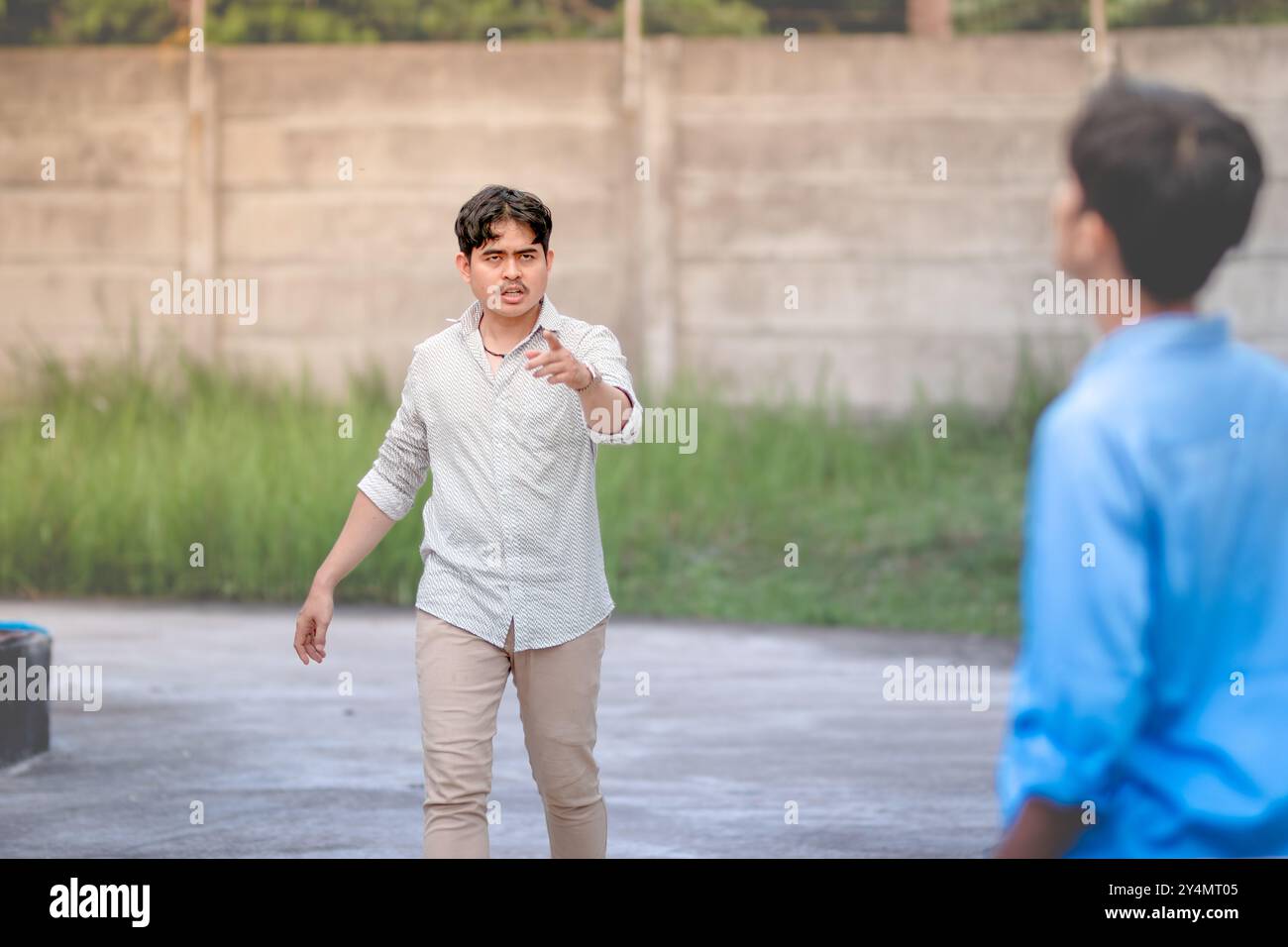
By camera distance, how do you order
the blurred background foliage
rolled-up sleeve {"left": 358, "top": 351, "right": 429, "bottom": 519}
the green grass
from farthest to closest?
the blurred background foliage
the green grass
rolled-up sleeve {"left": 358, "top": 351, "right": 429, "bottom": 519}

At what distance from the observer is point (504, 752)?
740cm

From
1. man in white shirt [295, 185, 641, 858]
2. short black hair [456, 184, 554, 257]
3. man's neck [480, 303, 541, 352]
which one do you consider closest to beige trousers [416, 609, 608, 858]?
man in white shirt [295, 185, 641, 858]

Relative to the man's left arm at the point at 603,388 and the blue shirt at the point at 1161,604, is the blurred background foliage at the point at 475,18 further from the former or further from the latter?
the blue shirt at the point at 1161,604

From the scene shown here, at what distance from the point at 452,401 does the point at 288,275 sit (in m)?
9.98

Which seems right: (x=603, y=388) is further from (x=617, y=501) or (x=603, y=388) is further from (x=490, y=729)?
(x=617, y=501)

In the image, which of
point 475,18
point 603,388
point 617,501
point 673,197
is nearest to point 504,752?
point 603,388

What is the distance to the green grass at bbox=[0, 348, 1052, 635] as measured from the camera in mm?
11633

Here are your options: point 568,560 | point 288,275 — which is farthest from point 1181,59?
point 568,560

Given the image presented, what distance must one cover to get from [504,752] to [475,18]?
353 inches

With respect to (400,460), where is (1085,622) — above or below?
below

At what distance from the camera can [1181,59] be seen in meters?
13.5

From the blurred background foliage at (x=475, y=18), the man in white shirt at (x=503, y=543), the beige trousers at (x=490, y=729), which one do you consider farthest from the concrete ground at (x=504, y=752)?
the blurred background foliage at (x=475, y=18)

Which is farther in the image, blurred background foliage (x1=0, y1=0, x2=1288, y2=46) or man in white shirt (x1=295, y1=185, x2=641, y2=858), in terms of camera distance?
blurred background foliage (x1=0, y1=0, x2=1288, y2=46)

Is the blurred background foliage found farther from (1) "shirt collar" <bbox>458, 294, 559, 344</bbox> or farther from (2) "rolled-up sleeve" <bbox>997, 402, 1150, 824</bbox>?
(2) "rolled-up sleeve" <bbox>997, 402, 1150, 824</bbox>
